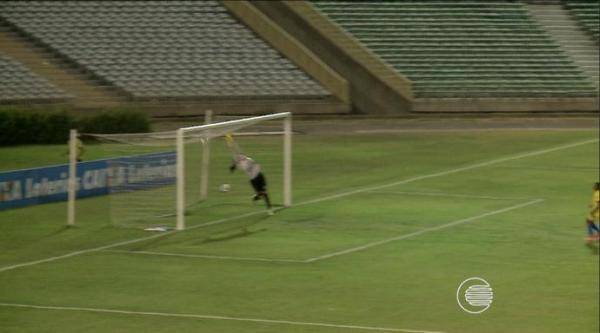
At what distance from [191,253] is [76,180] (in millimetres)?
5068

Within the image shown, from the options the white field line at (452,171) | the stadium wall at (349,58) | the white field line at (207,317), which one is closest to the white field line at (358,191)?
the white field line at (452,171)

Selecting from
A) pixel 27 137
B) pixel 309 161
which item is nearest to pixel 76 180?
pixel 27 137

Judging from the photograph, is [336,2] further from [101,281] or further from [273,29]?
[101,281]

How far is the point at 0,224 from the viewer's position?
16.5 metres

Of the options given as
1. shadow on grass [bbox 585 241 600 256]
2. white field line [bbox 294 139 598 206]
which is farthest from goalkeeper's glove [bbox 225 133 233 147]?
shadow on grass [bbox 585 241 600 256]

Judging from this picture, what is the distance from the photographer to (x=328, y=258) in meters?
18.3

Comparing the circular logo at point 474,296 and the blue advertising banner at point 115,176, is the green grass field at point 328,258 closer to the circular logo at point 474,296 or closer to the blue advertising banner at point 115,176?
the circular logo at point 474,296

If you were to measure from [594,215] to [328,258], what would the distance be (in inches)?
182

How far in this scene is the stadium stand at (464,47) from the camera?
44.5 meters

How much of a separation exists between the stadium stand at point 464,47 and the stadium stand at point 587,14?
1.97 metres

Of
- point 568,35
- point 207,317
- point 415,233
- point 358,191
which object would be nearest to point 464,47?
point 568,35

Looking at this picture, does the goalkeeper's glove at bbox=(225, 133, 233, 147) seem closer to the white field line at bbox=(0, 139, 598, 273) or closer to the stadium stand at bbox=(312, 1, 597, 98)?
the white field line at bbox=(0, 139, 598, 273)

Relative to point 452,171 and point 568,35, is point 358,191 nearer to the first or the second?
point 452,171

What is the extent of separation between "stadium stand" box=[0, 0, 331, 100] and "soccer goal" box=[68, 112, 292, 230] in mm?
14595
